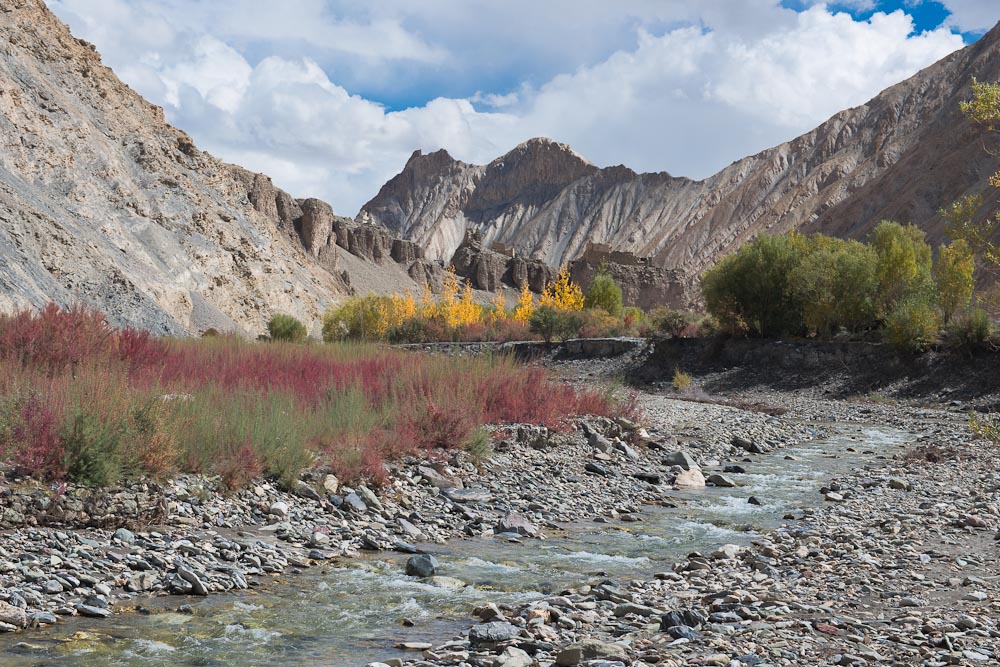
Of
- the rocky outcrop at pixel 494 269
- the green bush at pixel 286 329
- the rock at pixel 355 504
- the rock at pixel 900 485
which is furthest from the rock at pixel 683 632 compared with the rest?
the rocky outcrop at pixel 494 269

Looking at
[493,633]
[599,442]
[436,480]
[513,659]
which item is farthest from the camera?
[599,442]

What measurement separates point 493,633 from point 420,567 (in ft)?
5.56

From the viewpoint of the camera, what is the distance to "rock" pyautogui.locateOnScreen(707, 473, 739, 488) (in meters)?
11.6

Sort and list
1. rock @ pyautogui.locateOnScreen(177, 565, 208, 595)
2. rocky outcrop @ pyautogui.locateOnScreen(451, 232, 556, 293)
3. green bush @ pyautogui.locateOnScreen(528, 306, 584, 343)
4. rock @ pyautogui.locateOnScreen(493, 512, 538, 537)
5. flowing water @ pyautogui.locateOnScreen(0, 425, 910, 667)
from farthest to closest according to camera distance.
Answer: rocky outcrop @ pyautogui.locateOnScreen(451, 232, 556, 293) < green bush @ pyautogui.locateOnScreen(528, 306, 584, 343) < rock @ pyautogui.locateOnScreen(493, 512, 538, 537) < rock @ pyautogui.locateOnScreen(177, 565, 208, 595) < flowing water @ pyautogui.locateOnScreen(0, 425, 910, 667)

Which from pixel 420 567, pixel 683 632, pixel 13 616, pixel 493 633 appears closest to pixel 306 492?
pixel 420 567

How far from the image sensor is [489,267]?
124312 millimetres

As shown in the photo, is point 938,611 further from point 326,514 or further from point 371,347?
point 371,347

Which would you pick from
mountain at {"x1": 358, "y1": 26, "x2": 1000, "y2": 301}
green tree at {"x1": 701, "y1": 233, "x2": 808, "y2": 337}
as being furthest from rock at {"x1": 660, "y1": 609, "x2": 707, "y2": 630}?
mountain at {"x1": 358, "y1": 26, "x2": 1000, "y2": 301}

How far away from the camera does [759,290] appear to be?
33.9 meters

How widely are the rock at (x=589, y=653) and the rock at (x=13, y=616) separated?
326cm

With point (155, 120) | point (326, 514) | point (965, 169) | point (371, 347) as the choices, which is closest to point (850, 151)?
point (965, 169)

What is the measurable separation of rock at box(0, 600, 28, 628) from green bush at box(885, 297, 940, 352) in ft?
93.0

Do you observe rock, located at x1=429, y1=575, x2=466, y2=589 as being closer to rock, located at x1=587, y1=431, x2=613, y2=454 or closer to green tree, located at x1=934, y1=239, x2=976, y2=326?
rock, located at x1=587, y1=431, x2=613, y2=454

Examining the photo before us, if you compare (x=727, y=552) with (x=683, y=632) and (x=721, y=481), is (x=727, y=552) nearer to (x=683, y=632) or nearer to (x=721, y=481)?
(x=683, y=632)
